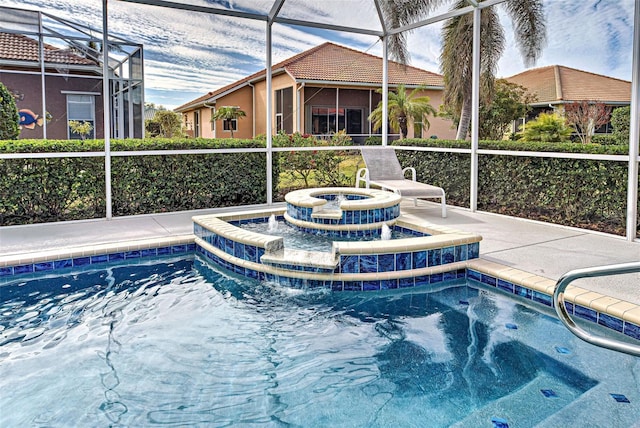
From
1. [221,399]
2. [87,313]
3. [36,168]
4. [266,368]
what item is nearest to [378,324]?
[266,368]

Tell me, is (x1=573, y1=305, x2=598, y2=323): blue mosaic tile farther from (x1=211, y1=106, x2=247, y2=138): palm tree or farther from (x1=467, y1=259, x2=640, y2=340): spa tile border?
(x1=211, y1=106, x2=247, y2=138): palm tree

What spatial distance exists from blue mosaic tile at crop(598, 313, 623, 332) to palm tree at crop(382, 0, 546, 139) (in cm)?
706

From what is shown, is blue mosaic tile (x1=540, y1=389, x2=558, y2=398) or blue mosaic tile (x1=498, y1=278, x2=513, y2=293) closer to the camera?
blue mosaic tile (x1=540, y1=389, x2=558, y2=398)

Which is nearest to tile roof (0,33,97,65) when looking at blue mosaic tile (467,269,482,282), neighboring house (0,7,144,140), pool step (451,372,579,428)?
neighboring house (0,7,144,140)

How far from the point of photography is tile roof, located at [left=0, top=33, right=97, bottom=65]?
40.6 feet

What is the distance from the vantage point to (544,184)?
24.2 ft

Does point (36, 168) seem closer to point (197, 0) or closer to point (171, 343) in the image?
point (197, 0)

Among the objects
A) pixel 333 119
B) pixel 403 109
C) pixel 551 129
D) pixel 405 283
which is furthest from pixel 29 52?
pixel 551 129

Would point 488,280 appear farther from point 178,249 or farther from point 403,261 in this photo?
point 178,249

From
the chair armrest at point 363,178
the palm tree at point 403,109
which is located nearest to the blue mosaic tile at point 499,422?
the chair armrest at point 363,178

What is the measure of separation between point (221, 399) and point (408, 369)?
1.21 meters

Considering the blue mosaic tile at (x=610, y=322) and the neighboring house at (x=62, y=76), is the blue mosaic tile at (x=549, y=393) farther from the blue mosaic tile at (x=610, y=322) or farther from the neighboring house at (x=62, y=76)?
the neighboring house at (x=62, y=76)

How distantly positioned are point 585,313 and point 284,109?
1642 centimetres

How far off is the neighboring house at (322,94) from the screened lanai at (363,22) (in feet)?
27.6
